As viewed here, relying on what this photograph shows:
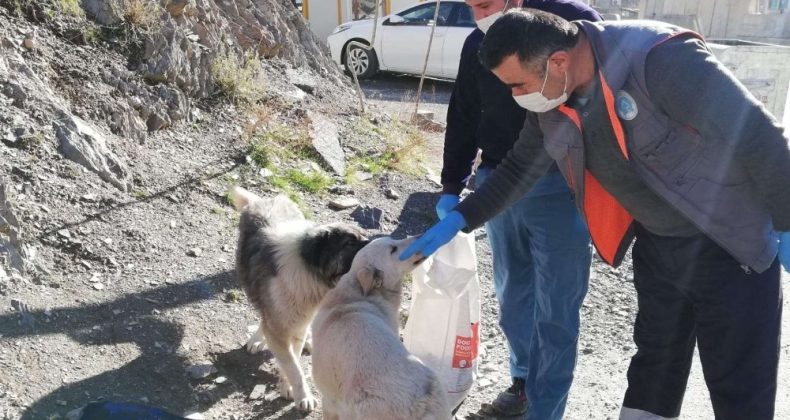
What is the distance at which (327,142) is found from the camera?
7.14 metres

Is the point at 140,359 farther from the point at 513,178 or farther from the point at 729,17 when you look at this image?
the point at 729,17

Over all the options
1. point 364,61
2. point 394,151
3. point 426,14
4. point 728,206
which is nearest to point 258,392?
point 728,206

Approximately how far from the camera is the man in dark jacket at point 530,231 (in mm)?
3297

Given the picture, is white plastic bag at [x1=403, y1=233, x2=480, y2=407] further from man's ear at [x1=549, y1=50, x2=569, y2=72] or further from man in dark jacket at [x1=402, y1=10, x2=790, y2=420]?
man's ear at [x1=549, y1=50, x2=569, y2=72]

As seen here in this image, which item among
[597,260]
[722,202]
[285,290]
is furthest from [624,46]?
[597,260]

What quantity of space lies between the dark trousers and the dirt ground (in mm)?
1282

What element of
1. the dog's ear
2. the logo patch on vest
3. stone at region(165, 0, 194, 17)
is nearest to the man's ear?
the logo patch on vest

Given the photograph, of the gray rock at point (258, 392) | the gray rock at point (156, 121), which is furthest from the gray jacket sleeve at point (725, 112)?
the gray rock at point (156, 121)

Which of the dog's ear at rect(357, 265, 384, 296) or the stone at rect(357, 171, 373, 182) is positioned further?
the stone at rect(357, 171, 373, 182)

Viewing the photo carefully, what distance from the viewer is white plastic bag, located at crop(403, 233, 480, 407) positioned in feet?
11.8

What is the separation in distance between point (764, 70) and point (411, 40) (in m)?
7.25

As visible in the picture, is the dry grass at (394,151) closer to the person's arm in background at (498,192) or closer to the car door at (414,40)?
the person's arm in background at (498,192)

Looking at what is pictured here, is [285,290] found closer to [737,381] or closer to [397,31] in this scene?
[737,381]

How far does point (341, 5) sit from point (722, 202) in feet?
59.6
